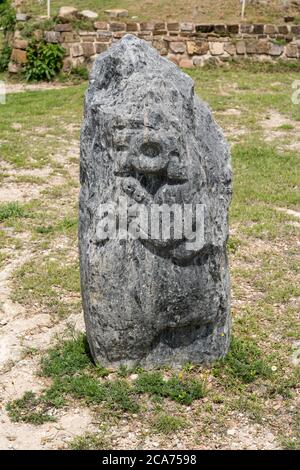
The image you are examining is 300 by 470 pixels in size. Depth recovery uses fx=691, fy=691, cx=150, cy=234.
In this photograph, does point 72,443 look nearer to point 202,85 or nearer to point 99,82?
point 99,82

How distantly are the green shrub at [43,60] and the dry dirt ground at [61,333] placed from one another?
545cm

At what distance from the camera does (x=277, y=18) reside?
48.4ft

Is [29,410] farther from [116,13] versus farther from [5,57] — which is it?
[116,13]

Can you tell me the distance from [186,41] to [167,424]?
10915mm

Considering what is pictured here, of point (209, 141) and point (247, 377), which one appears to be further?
point (247, 377)

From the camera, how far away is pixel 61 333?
5.18 metres

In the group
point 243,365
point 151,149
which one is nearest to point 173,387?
point 243,365

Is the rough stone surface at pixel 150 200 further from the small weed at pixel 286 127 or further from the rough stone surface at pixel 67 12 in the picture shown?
the rough stone surface at pixel 67 12

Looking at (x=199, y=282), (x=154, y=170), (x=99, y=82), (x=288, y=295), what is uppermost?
(x=99, y=82)

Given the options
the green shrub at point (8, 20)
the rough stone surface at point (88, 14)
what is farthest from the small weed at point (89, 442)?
the green shrub at point (8, 20)

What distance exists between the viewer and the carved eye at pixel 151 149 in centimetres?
391

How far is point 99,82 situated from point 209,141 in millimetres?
754

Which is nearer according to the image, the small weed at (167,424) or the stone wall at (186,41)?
the small weed at (167,424)
